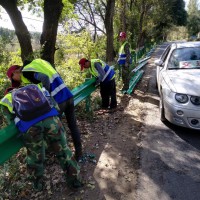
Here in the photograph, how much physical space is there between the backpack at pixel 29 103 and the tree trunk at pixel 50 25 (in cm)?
541

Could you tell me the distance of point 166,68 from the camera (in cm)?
700

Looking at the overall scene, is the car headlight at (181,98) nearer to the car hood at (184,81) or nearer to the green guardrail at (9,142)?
the car hood at (184,81)

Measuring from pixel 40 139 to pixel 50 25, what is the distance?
5.78 metres

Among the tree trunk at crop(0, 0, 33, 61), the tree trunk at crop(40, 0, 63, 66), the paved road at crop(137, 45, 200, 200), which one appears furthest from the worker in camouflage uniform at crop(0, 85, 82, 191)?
the tree trunk at crop(0, 0, 33, 61)

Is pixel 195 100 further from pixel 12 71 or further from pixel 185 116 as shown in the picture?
pixel 12 71

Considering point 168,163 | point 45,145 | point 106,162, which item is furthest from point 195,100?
point 45,145

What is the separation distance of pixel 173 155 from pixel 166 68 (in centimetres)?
281

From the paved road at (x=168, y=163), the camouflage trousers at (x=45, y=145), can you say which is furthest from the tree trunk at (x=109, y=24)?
the camouflage trousers at (x=45, y=145)

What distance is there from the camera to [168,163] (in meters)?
4.50

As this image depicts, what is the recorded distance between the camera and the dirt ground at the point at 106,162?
379 centimetres

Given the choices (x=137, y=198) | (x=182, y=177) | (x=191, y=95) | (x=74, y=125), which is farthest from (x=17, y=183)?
(x=191, y=95)

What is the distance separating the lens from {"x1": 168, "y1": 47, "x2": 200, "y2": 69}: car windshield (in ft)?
22.6

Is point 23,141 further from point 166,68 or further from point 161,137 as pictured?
point 166,68

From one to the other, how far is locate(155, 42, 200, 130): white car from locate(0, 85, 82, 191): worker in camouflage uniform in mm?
2498
